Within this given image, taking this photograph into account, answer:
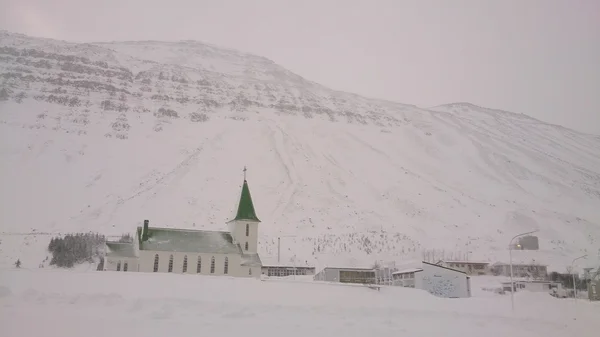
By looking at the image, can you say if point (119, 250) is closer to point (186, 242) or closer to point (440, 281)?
point (186, 242)

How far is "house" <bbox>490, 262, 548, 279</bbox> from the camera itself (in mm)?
33156

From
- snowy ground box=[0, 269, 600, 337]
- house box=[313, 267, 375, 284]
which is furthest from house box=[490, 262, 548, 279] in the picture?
house box=[313, 267, 375, 284]

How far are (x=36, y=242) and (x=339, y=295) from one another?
17067 millimetres

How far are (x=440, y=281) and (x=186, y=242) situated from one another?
44.7 ft

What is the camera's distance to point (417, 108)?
77.3 metres

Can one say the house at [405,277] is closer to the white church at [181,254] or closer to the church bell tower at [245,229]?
the white church at [181,254]

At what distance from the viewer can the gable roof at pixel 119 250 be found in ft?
85.6

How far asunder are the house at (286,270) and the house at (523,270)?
40.2ft

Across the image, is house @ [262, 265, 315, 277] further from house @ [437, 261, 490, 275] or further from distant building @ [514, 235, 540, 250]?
distant building @ [514, 235, 540, 250]

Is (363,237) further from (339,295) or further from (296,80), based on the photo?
(296,80)

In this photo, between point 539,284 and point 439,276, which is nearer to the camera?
point 439,276

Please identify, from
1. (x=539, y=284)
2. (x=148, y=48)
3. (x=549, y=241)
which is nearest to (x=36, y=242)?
(x=539, y=284)

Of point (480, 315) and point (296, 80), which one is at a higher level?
point (296, 80)

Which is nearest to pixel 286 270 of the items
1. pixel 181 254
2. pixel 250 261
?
pixel 250 261
